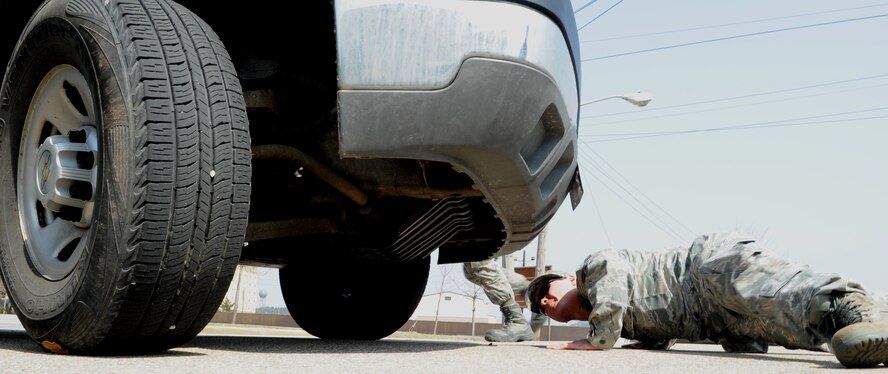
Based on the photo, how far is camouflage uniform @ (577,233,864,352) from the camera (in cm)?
319

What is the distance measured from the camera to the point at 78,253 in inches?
96.3

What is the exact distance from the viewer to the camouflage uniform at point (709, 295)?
319cm

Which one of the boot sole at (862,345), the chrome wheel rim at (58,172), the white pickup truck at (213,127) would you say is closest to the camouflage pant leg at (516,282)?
the white pickup truck at (213,127)

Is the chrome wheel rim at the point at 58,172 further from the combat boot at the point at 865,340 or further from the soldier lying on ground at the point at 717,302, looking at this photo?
the combat boot at the point at 865,340

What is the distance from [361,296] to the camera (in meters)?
4.46

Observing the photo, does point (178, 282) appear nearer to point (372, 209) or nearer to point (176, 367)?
point (176, 367)

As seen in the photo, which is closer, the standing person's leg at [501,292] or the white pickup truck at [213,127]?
the white pickup truck at [213,127]

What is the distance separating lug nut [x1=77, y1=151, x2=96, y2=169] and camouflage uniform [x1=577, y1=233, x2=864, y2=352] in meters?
2.01

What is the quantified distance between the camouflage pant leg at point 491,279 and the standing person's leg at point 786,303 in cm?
223

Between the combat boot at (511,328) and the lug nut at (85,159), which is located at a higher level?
the lug nut at (85,159)

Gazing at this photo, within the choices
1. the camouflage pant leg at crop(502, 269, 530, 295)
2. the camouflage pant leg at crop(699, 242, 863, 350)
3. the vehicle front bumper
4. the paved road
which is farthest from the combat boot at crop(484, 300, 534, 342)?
the vehicle front bumper

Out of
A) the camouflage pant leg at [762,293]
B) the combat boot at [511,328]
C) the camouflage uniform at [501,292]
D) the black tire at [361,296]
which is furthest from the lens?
the camouflage uniform at [501,292]

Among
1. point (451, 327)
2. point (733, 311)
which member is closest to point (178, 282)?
point (733, 311)

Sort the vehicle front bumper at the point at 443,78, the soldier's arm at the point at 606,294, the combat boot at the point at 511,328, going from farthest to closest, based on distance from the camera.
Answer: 1. the combat boot at the point at 511,328
2. the soldier's arm at the point at 606,294
3. the vehicle front bumper at the point at 443,78
